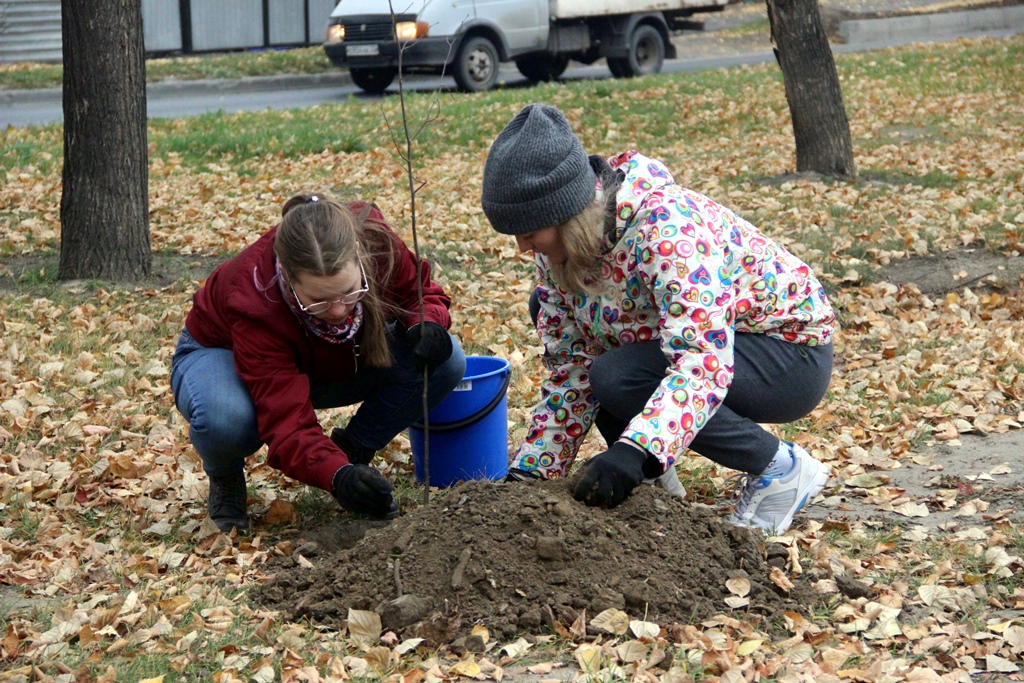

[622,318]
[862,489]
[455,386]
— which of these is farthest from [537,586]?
[862,489]

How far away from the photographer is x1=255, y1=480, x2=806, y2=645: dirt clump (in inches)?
113

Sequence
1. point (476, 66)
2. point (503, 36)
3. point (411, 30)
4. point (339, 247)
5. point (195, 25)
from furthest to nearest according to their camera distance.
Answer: point (195, 25) → point (503, 36) → point (476, 66) → point (411, 30) → point (339, 247)

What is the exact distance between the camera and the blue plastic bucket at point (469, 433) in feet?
12.7

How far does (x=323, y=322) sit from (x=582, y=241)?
3.00ft

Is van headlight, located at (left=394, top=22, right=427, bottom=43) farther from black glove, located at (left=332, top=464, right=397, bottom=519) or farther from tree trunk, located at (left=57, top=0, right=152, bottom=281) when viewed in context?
black glove, located at (left=332, top=464, right=397, bottom=519)

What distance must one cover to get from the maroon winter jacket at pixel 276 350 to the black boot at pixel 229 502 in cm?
33

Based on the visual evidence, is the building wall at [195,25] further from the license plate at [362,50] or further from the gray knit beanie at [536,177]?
the gray knit beanie at [536,177]

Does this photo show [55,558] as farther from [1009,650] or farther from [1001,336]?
[1001,336]

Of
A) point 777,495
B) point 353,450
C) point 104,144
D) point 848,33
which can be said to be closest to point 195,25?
point 848,33

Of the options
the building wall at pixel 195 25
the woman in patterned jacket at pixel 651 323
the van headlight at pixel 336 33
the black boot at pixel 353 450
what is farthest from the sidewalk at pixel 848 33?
the woman in patterned jacket at pixel 651 323

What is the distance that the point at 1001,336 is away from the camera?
17.5 feet

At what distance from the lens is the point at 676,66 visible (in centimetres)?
1964

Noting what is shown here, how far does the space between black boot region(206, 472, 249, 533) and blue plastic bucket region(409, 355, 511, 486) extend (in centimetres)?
62

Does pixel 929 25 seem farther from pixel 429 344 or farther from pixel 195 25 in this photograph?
pixel 429 344
